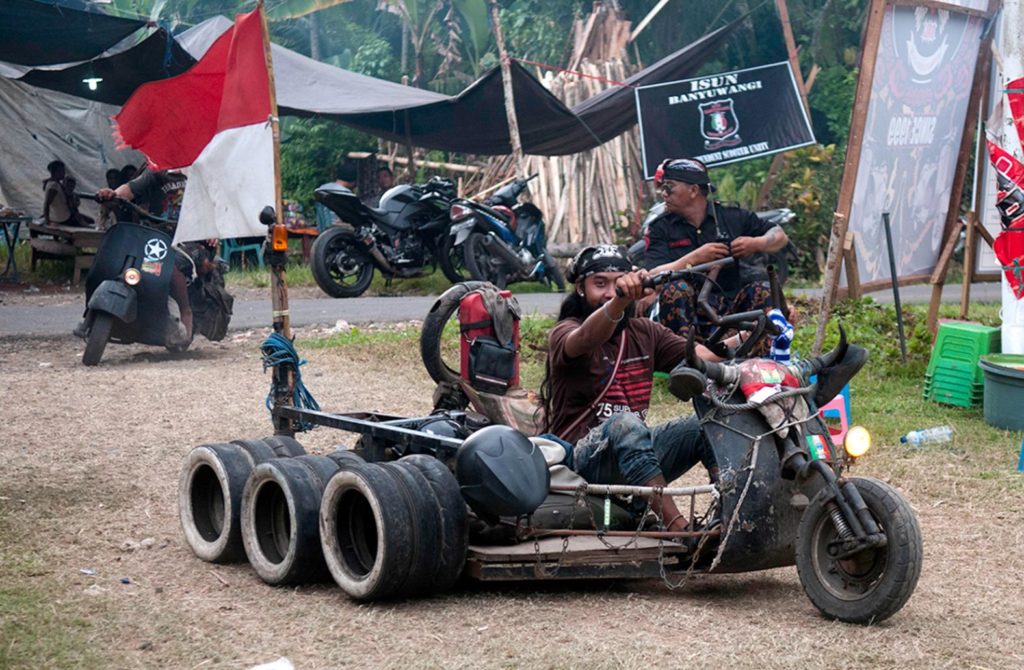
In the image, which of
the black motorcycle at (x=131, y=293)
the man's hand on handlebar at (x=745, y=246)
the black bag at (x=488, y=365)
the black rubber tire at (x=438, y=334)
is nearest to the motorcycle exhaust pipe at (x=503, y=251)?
→ the black motorcycle at (x=131, y=293)

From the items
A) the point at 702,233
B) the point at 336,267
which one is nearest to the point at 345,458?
the point at 702,233

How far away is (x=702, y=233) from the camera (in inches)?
282

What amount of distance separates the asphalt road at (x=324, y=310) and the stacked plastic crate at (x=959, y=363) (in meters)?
4.01

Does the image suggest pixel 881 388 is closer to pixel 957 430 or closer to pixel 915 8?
pixel 957 430

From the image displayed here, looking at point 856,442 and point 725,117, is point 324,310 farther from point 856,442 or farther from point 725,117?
point 856,442

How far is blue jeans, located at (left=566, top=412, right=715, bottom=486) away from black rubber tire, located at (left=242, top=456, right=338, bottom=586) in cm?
95

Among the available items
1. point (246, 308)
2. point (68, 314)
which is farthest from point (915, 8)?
point (68, 314)

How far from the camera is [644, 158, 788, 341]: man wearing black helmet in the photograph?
695 centimetres

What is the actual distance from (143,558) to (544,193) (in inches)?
506

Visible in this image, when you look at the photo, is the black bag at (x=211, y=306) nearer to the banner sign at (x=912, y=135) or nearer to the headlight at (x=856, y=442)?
the banner sign at (x=912, y=135)

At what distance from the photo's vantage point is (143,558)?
514 centimetres

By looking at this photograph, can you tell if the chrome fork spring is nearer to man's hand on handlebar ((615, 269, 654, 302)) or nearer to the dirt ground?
the dirt ground

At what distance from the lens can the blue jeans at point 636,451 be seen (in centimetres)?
457

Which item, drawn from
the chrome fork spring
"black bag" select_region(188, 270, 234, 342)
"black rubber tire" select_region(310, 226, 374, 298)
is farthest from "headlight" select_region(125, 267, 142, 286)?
the chrome fork spring
